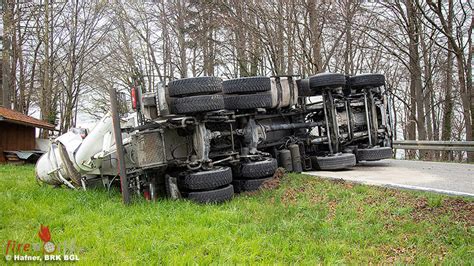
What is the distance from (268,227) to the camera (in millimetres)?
4586

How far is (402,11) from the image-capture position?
48.8 feet

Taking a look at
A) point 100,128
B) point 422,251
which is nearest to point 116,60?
point 100,128

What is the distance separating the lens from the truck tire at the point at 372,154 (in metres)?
8.66

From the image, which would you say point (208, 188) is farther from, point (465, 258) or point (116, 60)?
point (116, 60)

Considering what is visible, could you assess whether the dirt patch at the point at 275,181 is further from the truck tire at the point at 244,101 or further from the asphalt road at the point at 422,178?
the truck tire at the point at 244,101

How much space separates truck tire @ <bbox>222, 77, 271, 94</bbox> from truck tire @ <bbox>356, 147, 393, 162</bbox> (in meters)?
3.03

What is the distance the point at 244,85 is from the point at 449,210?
3.93m

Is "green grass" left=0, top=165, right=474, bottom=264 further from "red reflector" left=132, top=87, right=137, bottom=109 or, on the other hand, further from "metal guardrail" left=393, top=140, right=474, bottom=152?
"metal guardrail" left=393, top=140, right=474, bottom=152

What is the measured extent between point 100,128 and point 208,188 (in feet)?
9.15

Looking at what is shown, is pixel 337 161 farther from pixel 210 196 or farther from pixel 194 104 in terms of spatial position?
pixel 194 104

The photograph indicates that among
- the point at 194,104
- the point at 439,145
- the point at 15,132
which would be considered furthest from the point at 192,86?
the point at 15,132

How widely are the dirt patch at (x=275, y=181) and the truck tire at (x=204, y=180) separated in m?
0.93

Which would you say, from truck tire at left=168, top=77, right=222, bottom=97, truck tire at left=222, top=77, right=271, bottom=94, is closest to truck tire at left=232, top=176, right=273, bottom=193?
truck tire at left=222, top=77, right=271, bottom=94

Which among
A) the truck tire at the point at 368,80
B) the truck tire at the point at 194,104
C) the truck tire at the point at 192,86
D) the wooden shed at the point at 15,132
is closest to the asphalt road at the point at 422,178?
the truck tire at the point at 368,80
